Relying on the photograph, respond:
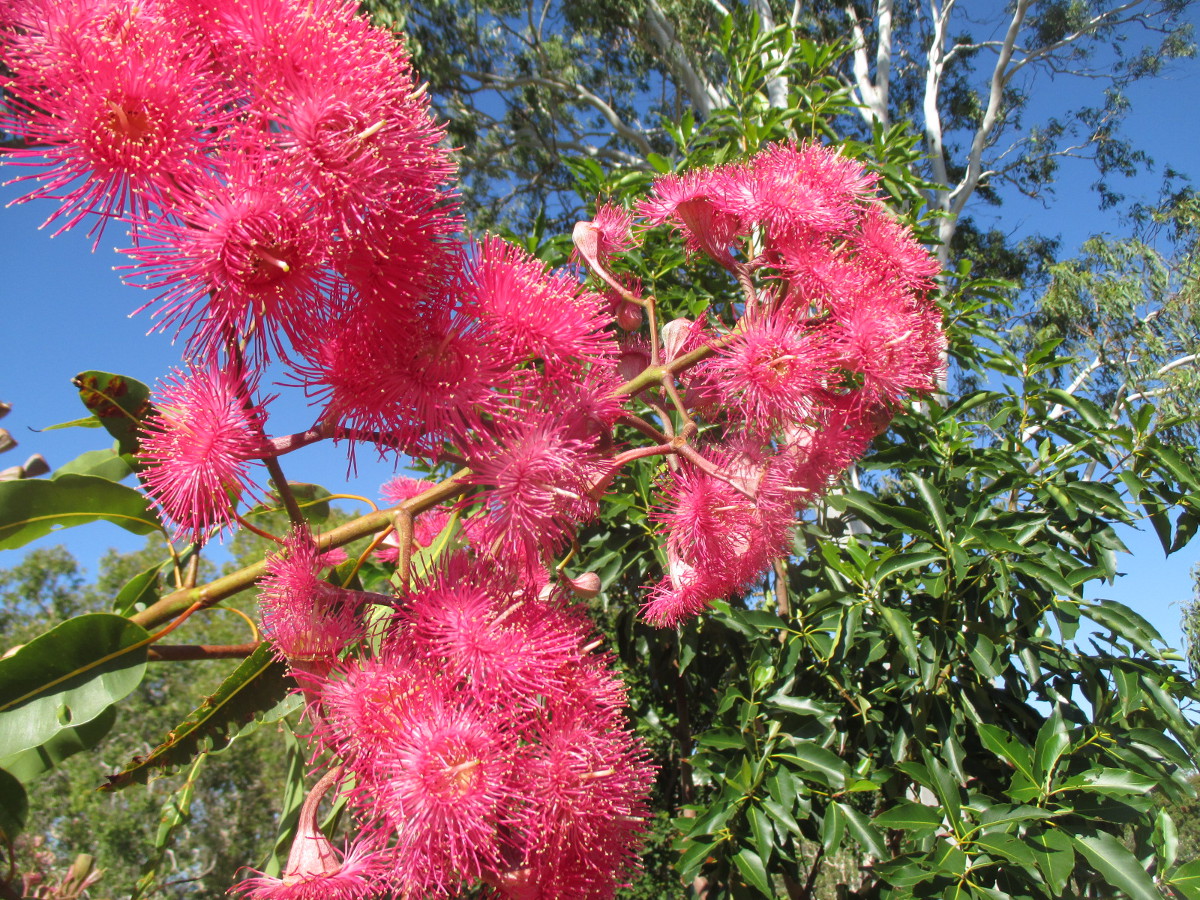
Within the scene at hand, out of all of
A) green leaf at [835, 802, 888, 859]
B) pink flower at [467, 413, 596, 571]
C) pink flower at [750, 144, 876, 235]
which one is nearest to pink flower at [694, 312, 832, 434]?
pink flower at [750, 144, 876, 235]

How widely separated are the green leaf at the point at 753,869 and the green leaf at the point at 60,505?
4.17 ft

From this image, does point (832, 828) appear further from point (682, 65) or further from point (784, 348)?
point (682, 65)

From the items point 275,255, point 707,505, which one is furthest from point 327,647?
point 707,505

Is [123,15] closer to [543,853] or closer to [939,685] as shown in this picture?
[543,853]

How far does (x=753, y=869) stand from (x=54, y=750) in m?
1.25

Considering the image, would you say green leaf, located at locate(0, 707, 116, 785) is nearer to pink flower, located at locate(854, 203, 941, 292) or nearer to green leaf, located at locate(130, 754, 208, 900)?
green leaf, located at locate(130, 754, 208, 900)

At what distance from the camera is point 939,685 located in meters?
1.69

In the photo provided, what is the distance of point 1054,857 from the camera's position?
1312 mm

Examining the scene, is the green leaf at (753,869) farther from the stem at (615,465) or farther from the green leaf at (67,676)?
the green leaf at (67,676)

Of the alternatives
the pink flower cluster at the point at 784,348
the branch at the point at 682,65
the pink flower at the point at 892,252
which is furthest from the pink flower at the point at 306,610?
the branch at the point at 682,65

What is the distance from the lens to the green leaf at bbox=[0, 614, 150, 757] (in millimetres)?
809

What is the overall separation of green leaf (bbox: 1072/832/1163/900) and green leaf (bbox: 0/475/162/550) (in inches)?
66.2

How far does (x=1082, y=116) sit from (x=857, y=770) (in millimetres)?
13163

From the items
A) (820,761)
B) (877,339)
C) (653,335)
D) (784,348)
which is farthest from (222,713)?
(820,761)
